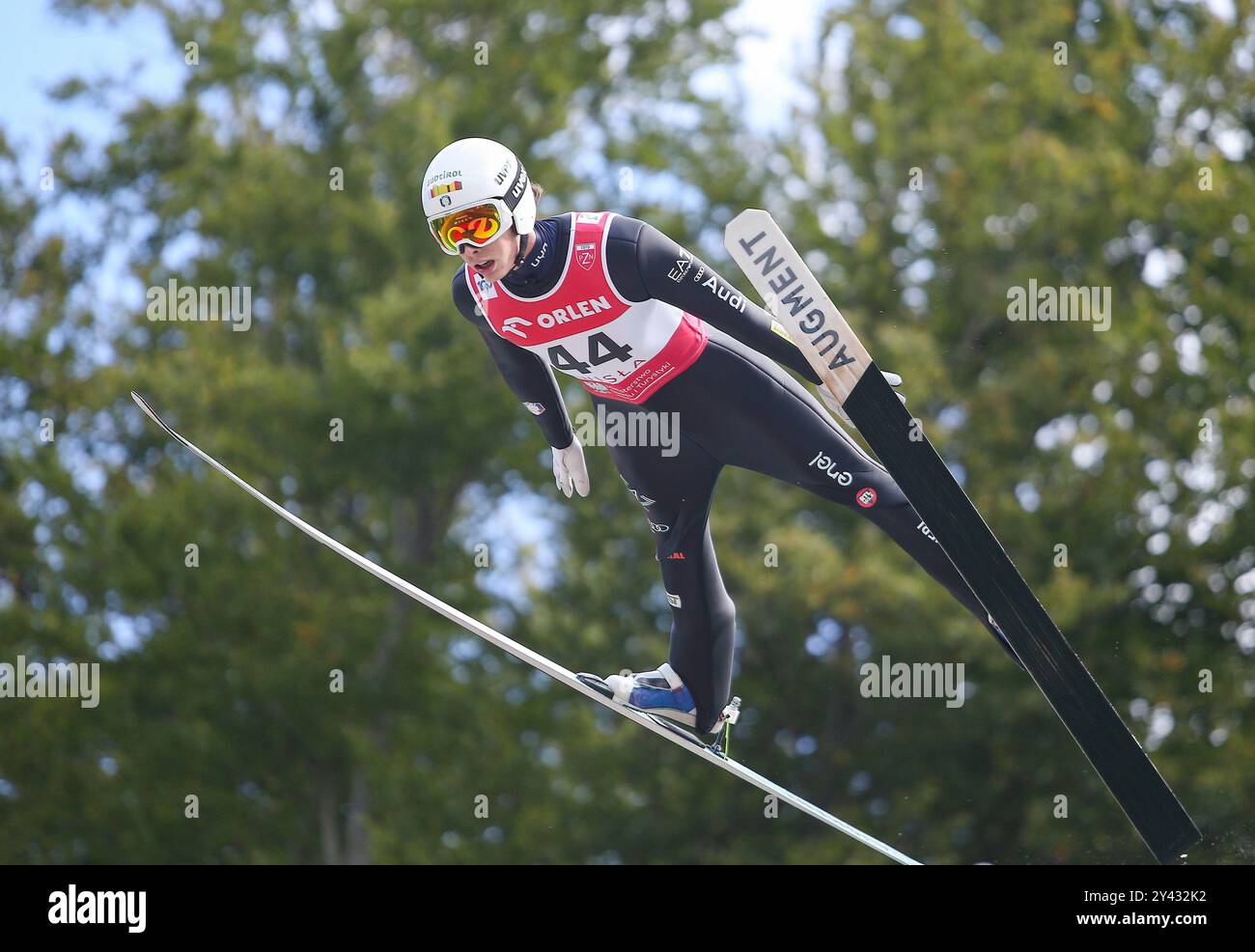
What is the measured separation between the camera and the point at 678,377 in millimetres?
4961

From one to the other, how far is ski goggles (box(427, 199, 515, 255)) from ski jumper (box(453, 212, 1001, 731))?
0.16 meters

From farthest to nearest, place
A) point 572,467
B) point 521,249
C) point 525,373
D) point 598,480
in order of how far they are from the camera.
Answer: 1. point 598,480
2. point 572,467
3. point 525,373
4. point 521,249

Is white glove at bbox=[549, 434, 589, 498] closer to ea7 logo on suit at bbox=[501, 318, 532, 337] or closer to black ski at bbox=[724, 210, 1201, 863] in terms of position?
ea7 logo on suit at bbox=[501, 318, 532, 337]

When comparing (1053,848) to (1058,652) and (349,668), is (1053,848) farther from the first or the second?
(1058,652)

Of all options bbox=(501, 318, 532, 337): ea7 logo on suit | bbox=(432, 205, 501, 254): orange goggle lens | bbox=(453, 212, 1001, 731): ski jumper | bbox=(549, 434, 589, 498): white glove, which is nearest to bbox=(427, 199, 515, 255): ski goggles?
bbox=(432, 205, 501, 254): orange goggle lens

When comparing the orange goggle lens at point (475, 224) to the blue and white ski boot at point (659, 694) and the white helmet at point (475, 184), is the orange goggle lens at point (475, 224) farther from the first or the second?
the blue and white ski boot at point (659, 694)

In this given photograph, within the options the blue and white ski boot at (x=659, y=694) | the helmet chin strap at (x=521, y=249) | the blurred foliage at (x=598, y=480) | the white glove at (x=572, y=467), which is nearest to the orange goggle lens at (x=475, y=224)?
the helmet chin strap at (x=521, y=249)

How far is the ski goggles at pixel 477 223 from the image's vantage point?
4602 mm

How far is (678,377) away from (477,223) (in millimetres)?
815

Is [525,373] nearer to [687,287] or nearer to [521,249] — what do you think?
[521,249]

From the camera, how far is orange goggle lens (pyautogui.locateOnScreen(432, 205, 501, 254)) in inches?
181

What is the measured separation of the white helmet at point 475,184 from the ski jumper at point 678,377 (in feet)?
0.45

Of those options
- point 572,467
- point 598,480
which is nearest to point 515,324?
point 572,467
